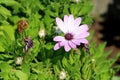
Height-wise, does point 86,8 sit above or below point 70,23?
above

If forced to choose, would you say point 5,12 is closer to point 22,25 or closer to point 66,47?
point 22,25

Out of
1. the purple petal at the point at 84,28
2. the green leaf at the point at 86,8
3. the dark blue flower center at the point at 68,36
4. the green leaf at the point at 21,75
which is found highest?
the green leaf at the point at 86,8

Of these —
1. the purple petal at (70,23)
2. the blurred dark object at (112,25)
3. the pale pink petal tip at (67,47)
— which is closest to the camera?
the pale pink petal tip at (67,47)

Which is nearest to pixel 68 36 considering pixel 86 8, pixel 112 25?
pixel 86 8

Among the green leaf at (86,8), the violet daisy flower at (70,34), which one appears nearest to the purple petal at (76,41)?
the violet daisy flower at (70,34)

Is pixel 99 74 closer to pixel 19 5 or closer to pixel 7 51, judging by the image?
pixel 7 51

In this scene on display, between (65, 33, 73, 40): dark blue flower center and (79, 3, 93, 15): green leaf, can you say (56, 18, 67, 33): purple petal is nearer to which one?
(65, 33, 73, 40): dark blue flower center

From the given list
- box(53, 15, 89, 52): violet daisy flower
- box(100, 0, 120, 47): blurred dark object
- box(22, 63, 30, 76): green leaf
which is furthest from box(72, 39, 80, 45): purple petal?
box(100, 0, 120, 47): blurred dark object

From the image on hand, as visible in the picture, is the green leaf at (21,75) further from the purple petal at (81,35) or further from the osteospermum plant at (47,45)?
the purple petal at (81,35)
